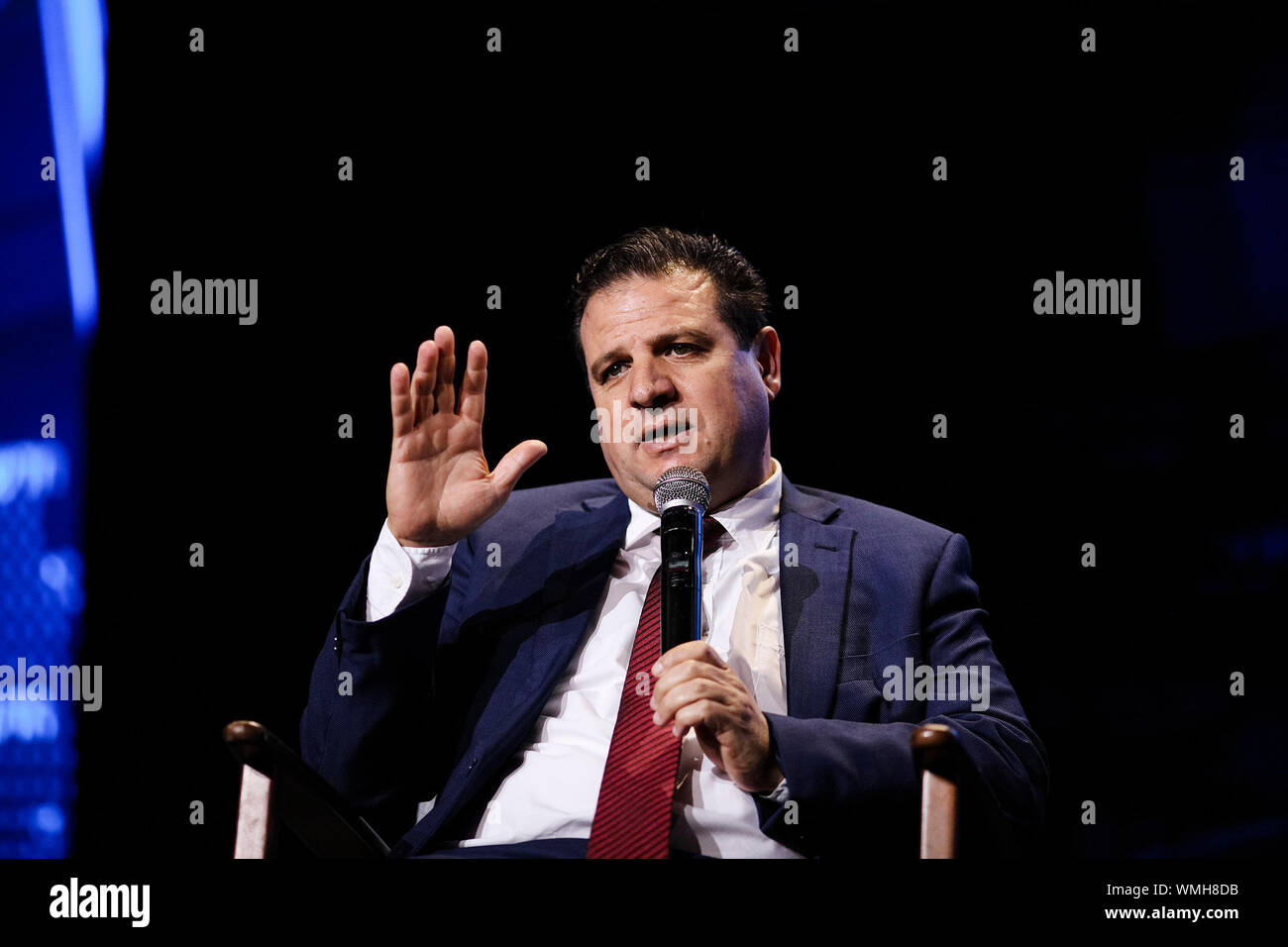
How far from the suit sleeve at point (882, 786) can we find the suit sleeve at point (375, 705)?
27.7 inches

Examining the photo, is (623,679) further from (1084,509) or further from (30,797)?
(30,797)

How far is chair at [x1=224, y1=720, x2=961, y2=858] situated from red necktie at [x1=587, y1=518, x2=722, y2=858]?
0.40 metres

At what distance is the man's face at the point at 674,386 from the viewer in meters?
2.40

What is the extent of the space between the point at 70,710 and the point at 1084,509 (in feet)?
8.37

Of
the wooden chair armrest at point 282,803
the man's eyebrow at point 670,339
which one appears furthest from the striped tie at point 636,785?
the man's eyebrow at point 670,339

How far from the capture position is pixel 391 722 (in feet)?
7.01

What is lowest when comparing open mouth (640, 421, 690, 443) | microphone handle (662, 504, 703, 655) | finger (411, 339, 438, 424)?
microphone handle (662, 504, 703, 655)

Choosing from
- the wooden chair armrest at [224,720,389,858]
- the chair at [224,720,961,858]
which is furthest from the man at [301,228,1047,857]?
the wooden chair armrest at [224,720,389,858]

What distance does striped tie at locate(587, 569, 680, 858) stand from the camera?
1876 mm

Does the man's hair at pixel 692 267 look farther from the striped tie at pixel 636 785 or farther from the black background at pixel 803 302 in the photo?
the striped tie at pixel 636 785

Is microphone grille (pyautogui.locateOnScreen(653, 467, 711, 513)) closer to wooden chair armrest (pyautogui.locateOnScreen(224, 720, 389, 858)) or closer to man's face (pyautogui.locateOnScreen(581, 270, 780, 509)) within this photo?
man's face (pyautogui.locateOnScreen(581, 270, 780, 509))

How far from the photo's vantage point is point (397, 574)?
2172 millimetres
